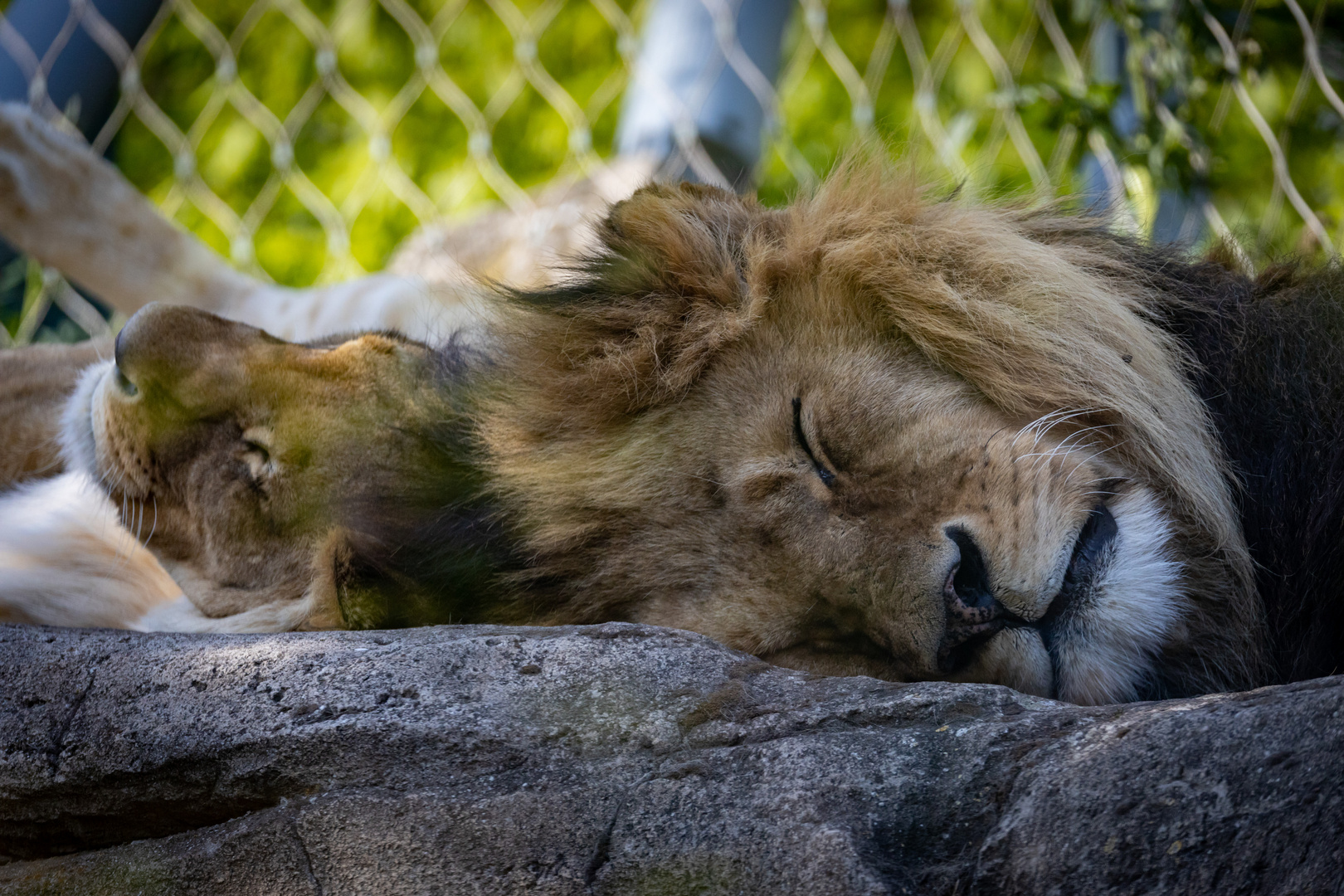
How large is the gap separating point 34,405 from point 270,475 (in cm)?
56

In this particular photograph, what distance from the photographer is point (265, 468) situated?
1.08 metres

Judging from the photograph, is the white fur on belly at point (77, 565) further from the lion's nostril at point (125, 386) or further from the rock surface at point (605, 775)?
the rock surface at point (605, 775)

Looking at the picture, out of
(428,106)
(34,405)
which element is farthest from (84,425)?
(428,106)

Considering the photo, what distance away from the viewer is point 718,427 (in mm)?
1014

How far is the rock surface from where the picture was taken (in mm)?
554

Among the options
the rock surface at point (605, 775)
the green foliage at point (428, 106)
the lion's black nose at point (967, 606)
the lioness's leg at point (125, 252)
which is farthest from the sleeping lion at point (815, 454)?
the green foliage at point (428, 106)

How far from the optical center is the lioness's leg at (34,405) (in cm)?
140

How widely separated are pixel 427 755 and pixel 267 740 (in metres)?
0.10

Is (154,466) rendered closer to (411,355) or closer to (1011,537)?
(411,355)

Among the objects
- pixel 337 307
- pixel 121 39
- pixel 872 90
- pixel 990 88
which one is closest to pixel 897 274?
pixel 337 307

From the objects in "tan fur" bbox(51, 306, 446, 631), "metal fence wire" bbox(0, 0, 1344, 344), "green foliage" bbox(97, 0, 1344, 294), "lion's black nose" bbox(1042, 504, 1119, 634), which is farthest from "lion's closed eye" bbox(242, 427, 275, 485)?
"green foliage" bbox(97, 0, 1344, 294)

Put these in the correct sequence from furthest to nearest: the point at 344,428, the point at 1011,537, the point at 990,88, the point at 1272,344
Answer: the point at 990,88 < the point at 344,428 < the point at 1272,344 < the point at 1011,537

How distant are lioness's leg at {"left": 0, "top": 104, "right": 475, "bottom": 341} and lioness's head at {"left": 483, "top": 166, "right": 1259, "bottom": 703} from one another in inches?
31.6

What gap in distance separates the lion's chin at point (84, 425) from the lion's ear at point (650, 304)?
405mm
